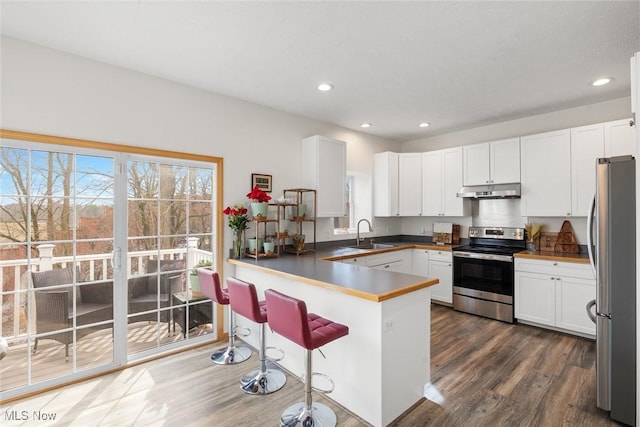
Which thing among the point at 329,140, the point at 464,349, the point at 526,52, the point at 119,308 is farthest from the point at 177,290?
the point at 526,52

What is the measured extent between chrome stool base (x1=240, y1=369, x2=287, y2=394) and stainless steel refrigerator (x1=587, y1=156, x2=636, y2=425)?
233 centimetres

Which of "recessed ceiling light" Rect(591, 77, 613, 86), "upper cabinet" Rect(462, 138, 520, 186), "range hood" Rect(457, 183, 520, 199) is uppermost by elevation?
"recessed ceiling light" Rect(591, 77, 613, 86)

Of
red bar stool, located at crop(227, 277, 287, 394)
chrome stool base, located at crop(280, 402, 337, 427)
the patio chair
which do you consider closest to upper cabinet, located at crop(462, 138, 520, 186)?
red bar stool, located at crop(227, 277, 287, 394)

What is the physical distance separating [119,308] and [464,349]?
3369 millimetres

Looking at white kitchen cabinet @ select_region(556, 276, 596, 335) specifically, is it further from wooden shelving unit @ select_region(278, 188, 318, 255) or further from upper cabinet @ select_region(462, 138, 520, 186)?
wooden shelving unit @ select_region(278, 188, 318, 255)

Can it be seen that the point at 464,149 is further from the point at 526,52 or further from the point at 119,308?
the point at 119,308

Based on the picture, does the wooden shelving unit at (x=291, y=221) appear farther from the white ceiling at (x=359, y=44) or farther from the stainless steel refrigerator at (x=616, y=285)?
the stainless steel refrigerator at (x=616, y=285)

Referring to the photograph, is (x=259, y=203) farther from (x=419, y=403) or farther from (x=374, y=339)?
(x=419, y=403)

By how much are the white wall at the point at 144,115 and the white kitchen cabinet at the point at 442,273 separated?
2415mm

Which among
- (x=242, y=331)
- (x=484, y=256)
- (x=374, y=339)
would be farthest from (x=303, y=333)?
(x=484, y=256)

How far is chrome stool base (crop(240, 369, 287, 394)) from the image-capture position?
2.40 metres

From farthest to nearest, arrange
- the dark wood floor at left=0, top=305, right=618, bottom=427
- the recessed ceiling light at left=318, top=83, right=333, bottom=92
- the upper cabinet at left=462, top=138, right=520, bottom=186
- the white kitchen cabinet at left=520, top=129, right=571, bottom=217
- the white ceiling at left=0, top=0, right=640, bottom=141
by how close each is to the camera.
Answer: the upper cabinet at left=462, top=138, right=520, bottom=186 → the white kitchen cabinet at left=520, top=129, right=571, bottom=217 → the recessed ceiling light at left=318, top=83, right=333, bottom=92 → the dark wood floor at left=0, top=305, right=618, bottom=427 → the white ceiling at left=0, top=0, right=640, bottom=141

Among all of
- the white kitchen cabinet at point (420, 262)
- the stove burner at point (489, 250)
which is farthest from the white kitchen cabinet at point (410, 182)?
the stove burner at point (489, 250)

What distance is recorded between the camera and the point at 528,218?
4.23 metres
